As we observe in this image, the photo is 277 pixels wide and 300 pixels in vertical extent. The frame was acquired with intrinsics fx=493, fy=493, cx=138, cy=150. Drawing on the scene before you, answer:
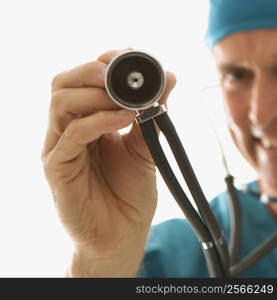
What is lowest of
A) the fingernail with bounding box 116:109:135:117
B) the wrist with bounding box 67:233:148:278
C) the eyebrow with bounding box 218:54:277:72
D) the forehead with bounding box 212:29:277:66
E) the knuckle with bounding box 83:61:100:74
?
the wrist with bounding box 67:233:148:278

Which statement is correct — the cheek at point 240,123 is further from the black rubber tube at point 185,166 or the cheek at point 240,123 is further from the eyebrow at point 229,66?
the black rubber tube at point 185,166

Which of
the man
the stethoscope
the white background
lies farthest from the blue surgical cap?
the stethoscope

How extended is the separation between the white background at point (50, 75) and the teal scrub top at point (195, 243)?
129mm

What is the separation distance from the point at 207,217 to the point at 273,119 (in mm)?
383

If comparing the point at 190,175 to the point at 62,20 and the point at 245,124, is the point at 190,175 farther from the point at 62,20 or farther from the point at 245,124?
the point at 62,20

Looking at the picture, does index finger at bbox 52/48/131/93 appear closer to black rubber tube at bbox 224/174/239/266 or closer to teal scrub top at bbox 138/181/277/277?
black rubber tube at bbox 224/174/239/266

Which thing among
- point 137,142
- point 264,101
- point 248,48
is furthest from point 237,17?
point 137,142

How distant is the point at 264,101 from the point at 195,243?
1.32 ft

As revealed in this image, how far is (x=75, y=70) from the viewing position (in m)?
0.78

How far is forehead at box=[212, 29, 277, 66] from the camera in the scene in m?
0.97

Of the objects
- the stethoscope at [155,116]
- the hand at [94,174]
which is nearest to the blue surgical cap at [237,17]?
the hand at [94,174]

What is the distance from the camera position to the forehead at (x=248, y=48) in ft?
3.18
